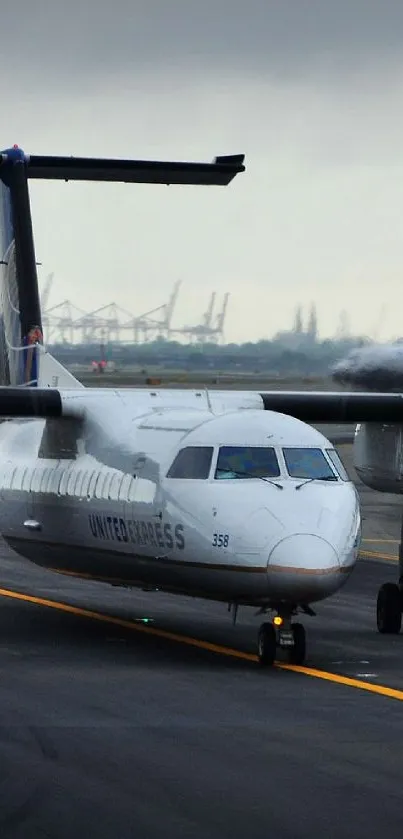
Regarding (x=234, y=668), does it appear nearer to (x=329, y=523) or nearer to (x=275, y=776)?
(x=329, y=523)

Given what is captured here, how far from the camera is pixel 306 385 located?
103 ft

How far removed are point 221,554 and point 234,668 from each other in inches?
52.8

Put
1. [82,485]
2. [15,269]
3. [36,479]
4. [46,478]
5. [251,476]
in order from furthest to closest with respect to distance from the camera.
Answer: [15,269], [36,479], [46,478], [82,485], [251,476]

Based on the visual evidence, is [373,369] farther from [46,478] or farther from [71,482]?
[71,482]

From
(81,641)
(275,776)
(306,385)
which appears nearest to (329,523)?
(81,641)

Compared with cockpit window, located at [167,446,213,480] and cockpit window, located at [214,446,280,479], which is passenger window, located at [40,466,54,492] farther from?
cockpit window, located at [214,446,280,479]

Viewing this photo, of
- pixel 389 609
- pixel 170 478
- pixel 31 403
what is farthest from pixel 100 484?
pixel 389 609

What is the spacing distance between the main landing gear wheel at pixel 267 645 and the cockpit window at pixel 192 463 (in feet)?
6.61

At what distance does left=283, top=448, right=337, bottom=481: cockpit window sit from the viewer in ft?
65.7

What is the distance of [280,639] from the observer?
1953 centimetres

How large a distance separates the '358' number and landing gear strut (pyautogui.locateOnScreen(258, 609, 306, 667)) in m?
0.99

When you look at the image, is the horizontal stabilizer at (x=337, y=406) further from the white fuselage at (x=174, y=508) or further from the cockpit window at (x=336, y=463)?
the cockpit window at (x=336, y=463)

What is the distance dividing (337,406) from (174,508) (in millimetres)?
6259

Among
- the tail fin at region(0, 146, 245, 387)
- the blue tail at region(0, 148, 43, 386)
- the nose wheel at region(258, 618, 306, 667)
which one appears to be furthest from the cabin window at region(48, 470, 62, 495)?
the nose wheel at region(258, 618, 306, 667)
